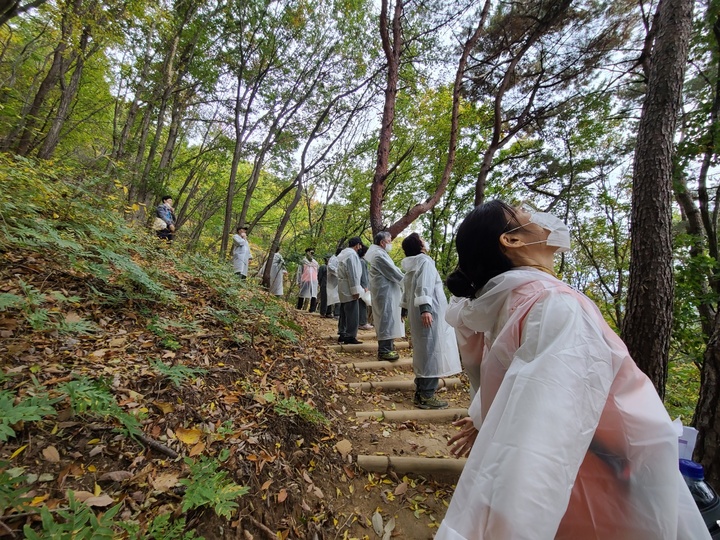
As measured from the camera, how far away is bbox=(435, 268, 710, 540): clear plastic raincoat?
0.72 metres

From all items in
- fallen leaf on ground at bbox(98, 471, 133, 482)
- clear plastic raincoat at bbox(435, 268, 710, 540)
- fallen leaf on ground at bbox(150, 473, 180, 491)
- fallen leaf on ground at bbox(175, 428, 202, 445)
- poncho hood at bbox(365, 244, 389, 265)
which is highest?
poncho hood at bbox(365, 244, 389, 265)

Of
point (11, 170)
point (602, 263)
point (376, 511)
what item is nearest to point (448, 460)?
point (376, 511)

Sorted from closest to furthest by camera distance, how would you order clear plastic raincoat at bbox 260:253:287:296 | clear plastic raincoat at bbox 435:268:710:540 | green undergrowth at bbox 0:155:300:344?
clear plastic raincoat at bbox 435:268:710:540 < green undergrowth at bbox 0:155:300:344 < clear plastic raincoat at bbox 260:253:287:296

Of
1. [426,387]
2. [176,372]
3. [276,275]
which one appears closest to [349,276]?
[426,387]

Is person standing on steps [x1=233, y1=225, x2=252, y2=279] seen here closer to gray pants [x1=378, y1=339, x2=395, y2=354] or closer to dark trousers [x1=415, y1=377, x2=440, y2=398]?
gray pants [x1=378, y1=339, x2=395, y2=354]

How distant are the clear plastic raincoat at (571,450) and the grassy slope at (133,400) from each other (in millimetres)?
1476

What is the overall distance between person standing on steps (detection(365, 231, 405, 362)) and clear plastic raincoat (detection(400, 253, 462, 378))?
0.86 metres

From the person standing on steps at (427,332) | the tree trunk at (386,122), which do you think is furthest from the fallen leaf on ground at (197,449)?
the tree trunk at (386,122)

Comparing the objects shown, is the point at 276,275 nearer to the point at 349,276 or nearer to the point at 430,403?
the point at 349,276

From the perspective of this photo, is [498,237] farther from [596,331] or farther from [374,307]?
[374,307]

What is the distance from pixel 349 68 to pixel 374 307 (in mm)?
10426

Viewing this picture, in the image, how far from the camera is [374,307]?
5.15 metres

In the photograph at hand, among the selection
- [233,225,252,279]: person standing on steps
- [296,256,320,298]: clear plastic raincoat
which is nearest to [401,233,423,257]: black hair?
[233,225,252,279]: person standing on steps

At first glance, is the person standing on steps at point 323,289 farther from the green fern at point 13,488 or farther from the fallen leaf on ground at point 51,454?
the green fern at point 13,488
